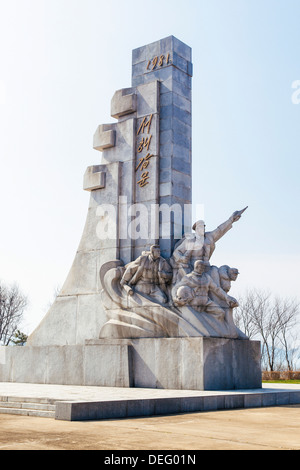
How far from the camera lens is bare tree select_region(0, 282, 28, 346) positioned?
42.6 metres

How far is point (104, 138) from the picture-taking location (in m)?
16.0

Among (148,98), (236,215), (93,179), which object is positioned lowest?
(236,215)

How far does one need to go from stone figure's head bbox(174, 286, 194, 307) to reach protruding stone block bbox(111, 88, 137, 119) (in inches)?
226

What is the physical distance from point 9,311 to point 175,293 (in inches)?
1298

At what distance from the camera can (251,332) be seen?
138ft

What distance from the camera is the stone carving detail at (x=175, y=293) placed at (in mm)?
12781

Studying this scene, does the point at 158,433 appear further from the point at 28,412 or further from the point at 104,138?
the point at 104,138

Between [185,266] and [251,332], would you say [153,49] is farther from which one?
[251,332]

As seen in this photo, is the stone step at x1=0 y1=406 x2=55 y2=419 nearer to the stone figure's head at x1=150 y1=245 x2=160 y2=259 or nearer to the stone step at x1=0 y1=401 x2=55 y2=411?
the stone step at x1=0 y1=401 x2=55 y2=411

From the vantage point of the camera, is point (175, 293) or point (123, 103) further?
point (123, 103)

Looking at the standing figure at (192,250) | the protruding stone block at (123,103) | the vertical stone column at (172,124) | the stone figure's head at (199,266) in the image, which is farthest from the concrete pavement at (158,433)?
the protruding stone block at (123,103)

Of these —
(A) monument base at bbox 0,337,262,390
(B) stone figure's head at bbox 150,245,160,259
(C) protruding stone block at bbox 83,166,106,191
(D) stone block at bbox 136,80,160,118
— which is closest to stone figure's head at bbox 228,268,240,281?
(A) monument base at bbox 0,337,262,390

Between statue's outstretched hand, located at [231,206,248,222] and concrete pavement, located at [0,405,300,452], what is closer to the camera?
concrete pavement, located at [0,405,300,452]

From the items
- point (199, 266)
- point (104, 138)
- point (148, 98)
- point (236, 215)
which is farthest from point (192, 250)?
point (148, 98)
